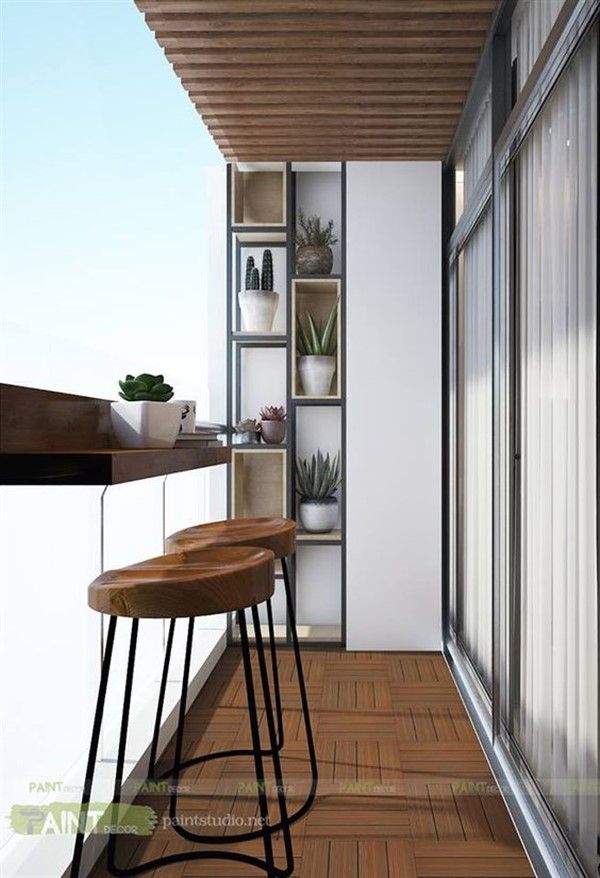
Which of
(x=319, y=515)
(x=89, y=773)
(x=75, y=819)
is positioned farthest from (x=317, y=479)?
(x=89, y=773)

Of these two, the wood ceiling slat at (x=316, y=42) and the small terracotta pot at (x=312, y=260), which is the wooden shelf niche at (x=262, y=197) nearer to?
the small terracotta pot at (x=312, y=260)

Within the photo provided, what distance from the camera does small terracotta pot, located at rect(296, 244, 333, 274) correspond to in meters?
3.68

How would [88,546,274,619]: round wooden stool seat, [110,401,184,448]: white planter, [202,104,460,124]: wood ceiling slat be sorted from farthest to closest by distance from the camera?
[202,104,460,124]: wood ceiling slat, [110,401,184,448]: white planter, [88,546,274,619]: round wooden stool seat

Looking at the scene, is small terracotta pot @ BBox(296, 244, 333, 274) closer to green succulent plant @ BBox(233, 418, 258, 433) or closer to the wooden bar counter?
green succulent plant @ BBox(233, 418, 258, 433)

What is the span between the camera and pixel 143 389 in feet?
6.27

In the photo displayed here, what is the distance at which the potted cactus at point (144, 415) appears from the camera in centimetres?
180

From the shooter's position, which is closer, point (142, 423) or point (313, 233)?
point (142, 423)

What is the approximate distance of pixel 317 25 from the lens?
2.45 m

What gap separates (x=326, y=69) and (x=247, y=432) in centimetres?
164

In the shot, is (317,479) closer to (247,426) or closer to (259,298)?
(247,426)

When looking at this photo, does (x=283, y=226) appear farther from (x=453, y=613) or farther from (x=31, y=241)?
(x=453, y=613)

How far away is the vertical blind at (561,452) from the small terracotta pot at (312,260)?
65.6 inches

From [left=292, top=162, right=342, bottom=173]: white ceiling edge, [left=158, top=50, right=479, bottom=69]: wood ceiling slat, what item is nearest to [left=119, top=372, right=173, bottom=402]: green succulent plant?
[left=158, top=50, right=479, bottom=69]: wood ceiling slat

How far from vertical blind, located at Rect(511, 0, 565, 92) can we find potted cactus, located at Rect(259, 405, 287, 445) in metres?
1.88
